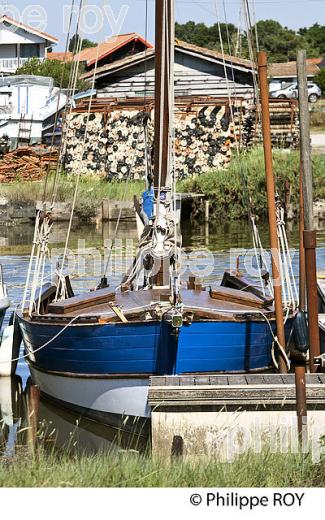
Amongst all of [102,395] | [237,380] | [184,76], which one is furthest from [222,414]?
[184,76]

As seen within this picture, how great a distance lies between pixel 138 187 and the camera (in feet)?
133

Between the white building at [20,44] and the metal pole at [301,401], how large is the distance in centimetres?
6360

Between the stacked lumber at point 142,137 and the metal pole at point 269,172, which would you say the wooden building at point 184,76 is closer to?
the stacked lumber at point 142,137

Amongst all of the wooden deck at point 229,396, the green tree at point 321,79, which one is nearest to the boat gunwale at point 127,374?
the wooden deck at point 229,396

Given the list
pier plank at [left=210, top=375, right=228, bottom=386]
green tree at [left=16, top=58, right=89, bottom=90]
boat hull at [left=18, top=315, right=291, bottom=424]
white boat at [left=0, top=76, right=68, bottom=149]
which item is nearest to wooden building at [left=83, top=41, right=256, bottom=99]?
white boat at [left=0, top=76, right=68, bottom=149]

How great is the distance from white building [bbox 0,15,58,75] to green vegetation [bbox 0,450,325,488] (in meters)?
64.6

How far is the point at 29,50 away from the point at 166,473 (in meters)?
74.6

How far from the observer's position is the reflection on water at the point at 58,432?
540 inches

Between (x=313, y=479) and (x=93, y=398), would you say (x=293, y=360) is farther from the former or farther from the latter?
(x=313, y=479)

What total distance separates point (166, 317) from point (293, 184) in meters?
25.3

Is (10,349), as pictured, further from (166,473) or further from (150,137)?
(150,137)

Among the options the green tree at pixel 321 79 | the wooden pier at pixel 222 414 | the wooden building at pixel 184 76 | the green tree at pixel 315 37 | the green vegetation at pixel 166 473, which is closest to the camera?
the green vegetation at pixel 166 473

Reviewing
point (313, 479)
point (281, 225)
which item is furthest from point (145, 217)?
point (313, 479)

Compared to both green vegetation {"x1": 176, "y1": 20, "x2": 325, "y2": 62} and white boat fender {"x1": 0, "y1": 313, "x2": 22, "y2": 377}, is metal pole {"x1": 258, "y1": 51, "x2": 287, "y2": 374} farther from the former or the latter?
green vegetation {"x1": 176, "y1": 20, "x2": 325, "y2": 62}
